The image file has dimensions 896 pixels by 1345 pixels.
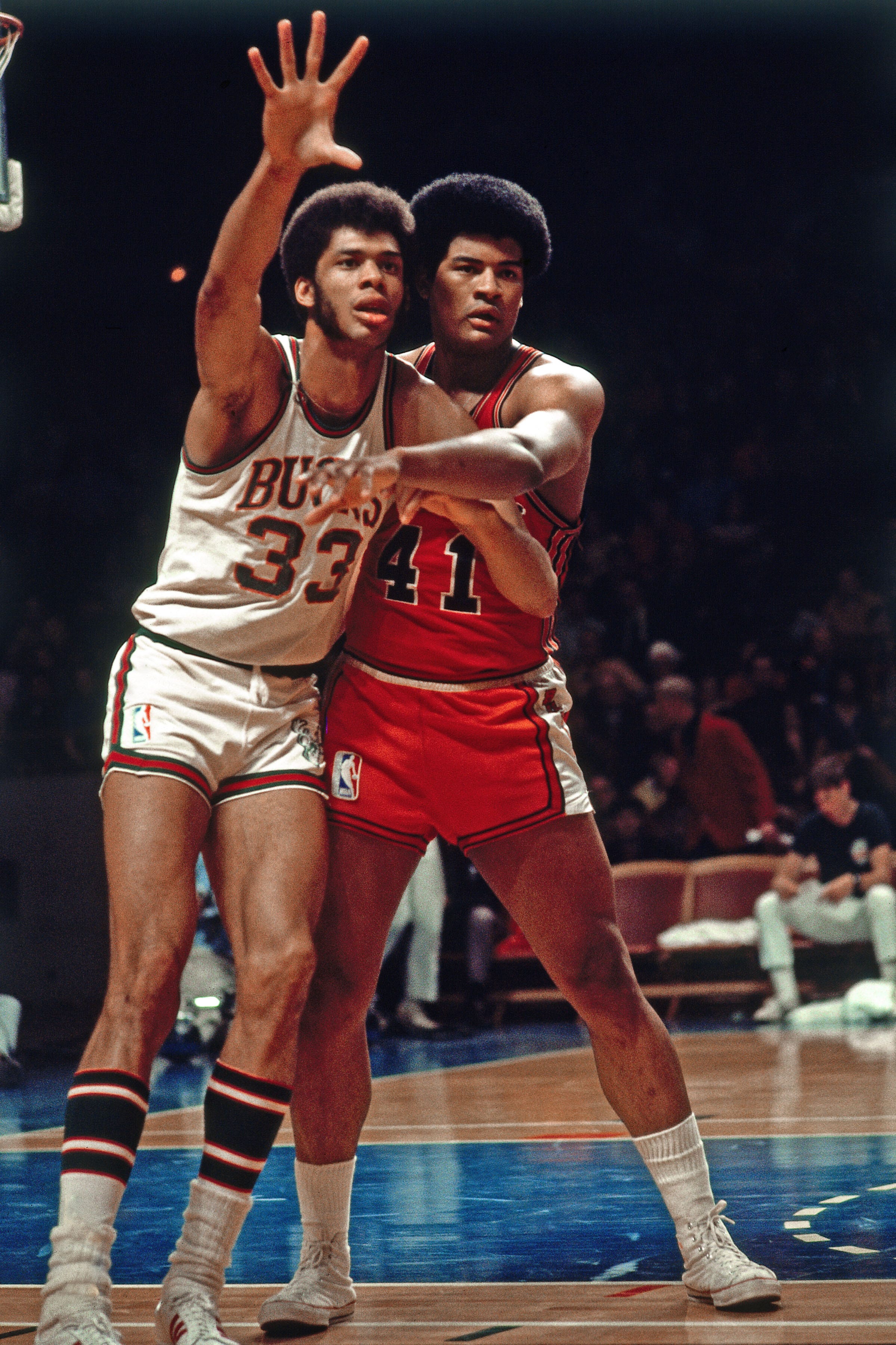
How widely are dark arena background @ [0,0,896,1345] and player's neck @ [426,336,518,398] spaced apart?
2.72 m

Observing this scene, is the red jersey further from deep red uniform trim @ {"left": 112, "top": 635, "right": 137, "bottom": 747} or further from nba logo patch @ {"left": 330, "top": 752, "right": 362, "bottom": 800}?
deep red uniform trim @ {"left": 112, "top": 635, "right": 137, "bottom": 747}

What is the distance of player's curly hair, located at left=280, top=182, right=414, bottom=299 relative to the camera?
321 centimetres

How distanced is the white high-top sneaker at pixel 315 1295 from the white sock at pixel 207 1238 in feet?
0.81

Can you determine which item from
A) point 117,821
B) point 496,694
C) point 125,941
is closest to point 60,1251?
point 125,941

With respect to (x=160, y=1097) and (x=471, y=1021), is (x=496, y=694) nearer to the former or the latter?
(x=160, y=1097)

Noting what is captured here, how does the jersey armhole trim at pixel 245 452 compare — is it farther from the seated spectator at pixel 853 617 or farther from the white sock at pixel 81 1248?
the seated spectator at pixel 853 617

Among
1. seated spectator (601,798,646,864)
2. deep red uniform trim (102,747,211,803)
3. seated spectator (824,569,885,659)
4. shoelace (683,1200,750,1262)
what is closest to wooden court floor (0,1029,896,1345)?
shoelace (683,1200,750,1262)

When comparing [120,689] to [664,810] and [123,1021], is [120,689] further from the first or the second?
[664,810]

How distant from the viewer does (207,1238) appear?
287 cm

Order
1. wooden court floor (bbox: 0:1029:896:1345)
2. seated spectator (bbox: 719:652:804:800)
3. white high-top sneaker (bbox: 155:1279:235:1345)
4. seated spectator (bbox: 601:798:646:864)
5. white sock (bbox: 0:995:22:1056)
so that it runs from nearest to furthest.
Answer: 1. white high-top sneaker (bbox: 155:1279:235:1345)
2. wooden court floor (bbox: 0:1029:896:1345)
3. white sock (bbox: 0:995:22:1056)
4. seated spectator (bbox: 601:798:646:864)
5. seated spectator (bbox: 719:652:804:800)

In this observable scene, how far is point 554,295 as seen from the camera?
48.4ft

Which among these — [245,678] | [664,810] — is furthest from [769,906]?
[245,678]

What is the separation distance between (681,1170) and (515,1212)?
1066mm

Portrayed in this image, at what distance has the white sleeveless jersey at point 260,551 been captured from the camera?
10.3 ft
